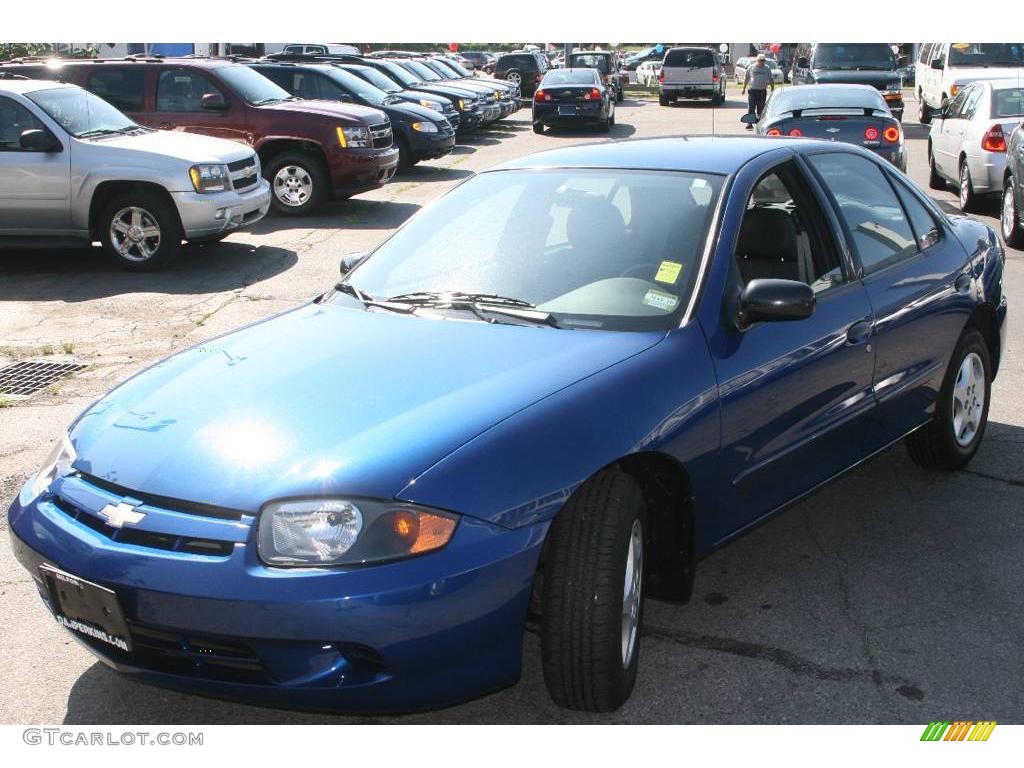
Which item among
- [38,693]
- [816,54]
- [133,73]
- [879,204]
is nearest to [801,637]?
[879,204]

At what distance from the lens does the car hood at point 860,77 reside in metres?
23.5

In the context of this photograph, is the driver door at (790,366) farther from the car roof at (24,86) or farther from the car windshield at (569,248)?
the car roof at (24,86)

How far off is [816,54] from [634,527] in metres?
23.3

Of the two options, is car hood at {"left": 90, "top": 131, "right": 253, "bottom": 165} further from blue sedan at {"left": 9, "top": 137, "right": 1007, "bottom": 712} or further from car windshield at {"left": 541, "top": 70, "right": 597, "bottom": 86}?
car windshield at {"left": 541, "top": 70, "right": 597, "bottom": 86}

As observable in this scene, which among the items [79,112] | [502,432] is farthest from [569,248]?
[79,112]

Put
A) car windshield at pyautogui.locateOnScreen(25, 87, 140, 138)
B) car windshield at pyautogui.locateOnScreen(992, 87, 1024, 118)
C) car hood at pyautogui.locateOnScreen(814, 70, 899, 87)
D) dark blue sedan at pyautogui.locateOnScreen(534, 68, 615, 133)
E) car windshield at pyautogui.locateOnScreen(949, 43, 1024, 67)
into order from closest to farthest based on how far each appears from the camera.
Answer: car windshield at pyautogui.locateOnScreen(25, 87, 140, 138) → car windshield at pyautogui.locateOnScreen(992, 87, 1024, 118) → car windshield at pyautogui.locateOnScreen(949, 43, 1024, 67) → car hood at pyautogui.locateOnScreen(814, 70, 899, 87) → dark blue sedan at pyautogui.locateOnScreen(534, 68, 615, 133)

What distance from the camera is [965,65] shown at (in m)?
23.7

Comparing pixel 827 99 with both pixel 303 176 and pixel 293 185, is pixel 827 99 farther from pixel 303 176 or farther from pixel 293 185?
pixel 293 185

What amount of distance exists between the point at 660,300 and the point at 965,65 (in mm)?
22162

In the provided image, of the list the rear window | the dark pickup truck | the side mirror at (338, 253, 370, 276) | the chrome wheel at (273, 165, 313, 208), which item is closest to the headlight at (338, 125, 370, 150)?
the chrome wheel at (273, 165, 313, 208)

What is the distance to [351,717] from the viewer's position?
358cm

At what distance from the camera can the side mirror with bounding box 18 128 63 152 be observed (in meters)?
10.9

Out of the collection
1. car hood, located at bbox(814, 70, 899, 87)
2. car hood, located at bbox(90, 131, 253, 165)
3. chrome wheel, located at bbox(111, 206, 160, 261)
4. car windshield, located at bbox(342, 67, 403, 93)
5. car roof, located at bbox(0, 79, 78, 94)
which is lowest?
chrome wheel, located at bbox(111, 206, 160, 261)

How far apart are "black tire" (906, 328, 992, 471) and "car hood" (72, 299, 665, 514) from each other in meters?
2.15
